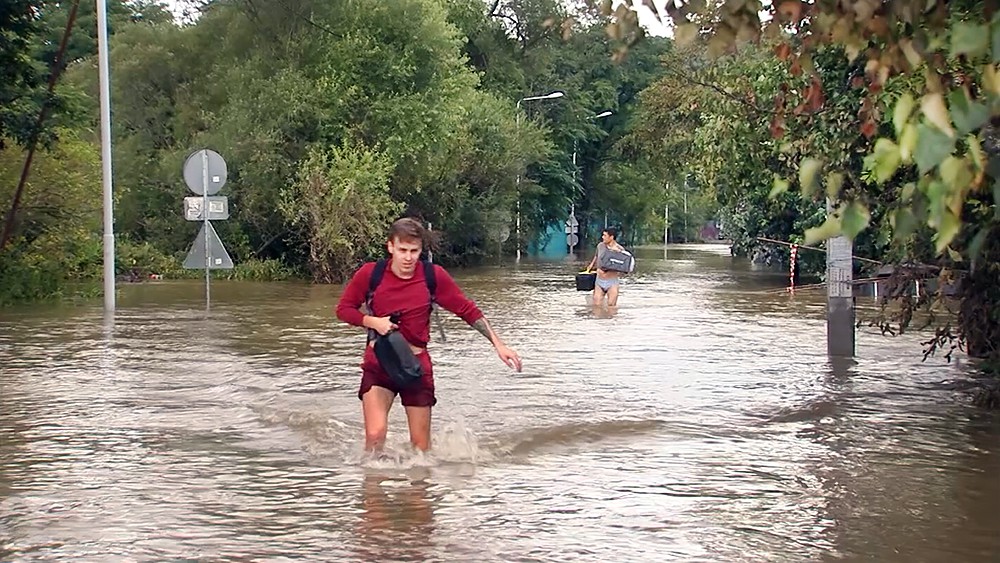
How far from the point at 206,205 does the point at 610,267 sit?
6.89 metres

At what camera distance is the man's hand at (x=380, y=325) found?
25.5ft

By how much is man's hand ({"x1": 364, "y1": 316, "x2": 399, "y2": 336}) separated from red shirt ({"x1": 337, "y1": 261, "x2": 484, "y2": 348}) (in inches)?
4.0

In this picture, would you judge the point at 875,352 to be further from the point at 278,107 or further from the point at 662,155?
the point at 662,155

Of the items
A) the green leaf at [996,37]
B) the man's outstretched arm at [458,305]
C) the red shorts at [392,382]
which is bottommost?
the red shorts at [392,382]

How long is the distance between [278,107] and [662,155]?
16.7 meters

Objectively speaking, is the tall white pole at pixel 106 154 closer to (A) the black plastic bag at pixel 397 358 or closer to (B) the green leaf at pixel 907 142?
(A) the black plastic bag at pixel 397 358

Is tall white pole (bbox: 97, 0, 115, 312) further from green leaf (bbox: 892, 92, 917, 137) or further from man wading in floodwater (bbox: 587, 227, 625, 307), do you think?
green leaf (bbox: 892, 92, 917, 137)

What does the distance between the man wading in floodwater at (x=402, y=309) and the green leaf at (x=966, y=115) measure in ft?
16.5

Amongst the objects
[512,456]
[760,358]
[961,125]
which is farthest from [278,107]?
[961,125]

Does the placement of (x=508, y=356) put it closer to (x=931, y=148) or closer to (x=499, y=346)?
(x=499, y=346)

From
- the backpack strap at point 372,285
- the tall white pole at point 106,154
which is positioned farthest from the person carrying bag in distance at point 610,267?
the backpack strap at point 372,285

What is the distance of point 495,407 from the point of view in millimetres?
11875

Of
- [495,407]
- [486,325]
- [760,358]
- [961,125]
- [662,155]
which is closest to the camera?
→ [961,125]

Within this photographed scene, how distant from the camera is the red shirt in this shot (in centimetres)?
801
